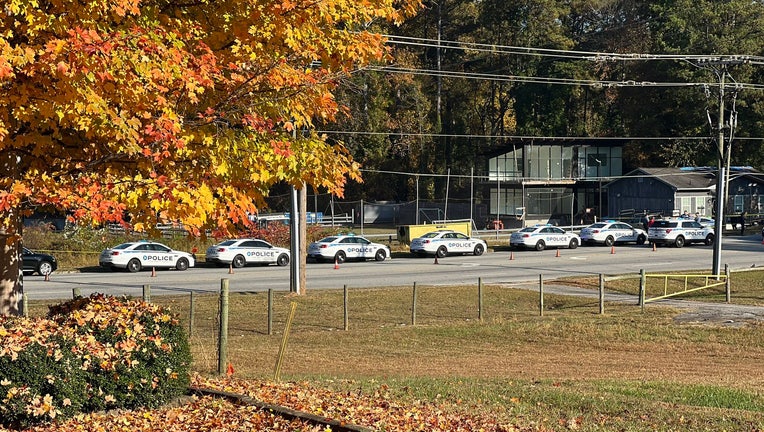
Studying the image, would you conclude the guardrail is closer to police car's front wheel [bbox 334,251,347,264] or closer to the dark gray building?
police car's front wheel [bbox 334,251,347,264]

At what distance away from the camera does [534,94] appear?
90.9 meters

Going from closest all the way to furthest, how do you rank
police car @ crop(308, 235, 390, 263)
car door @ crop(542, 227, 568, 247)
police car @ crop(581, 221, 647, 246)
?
police car @ crop(308, 235, 390, 263)
car door @ crop(542, 227, 568, 247)
police car @ crop(581, 221, 647, 246)

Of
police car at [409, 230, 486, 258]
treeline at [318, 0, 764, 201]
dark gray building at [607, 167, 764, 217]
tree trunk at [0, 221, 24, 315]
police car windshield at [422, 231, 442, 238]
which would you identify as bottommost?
police car at [409, 230, 486, 258]

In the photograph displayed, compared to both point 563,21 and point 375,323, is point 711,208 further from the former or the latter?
point 375,323

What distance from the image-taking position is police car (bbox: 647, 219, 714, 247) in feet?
181

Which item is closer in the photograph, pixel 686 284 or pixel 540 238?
pixel 686 284

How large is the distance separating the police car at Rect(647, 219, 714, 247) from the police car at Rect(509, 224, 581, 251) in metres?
5.21

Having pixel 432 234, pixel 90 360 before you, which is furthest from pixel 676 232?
pixel 90 360

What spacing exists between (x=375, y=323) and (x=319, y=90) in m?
14.8

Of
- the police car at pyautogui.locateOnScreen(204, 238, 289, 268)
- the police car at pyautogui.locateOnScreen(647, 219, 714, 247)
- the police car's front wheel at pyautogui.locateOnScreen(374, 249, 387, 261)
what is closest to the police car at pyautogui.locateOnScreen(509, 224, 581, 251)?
the police car at pyautogui.locateOnScreen(647, 219, 714, 247)

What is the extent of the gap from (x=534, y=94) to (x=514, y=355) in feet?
236

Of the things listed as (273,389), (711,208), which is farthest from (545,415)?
(711,208)

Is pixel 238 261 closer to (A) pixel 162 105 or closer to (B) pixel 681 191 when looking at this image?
(A) pixel 162 105

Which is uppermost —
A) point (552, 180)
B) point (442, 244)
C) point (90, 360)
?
point (552, 180)
